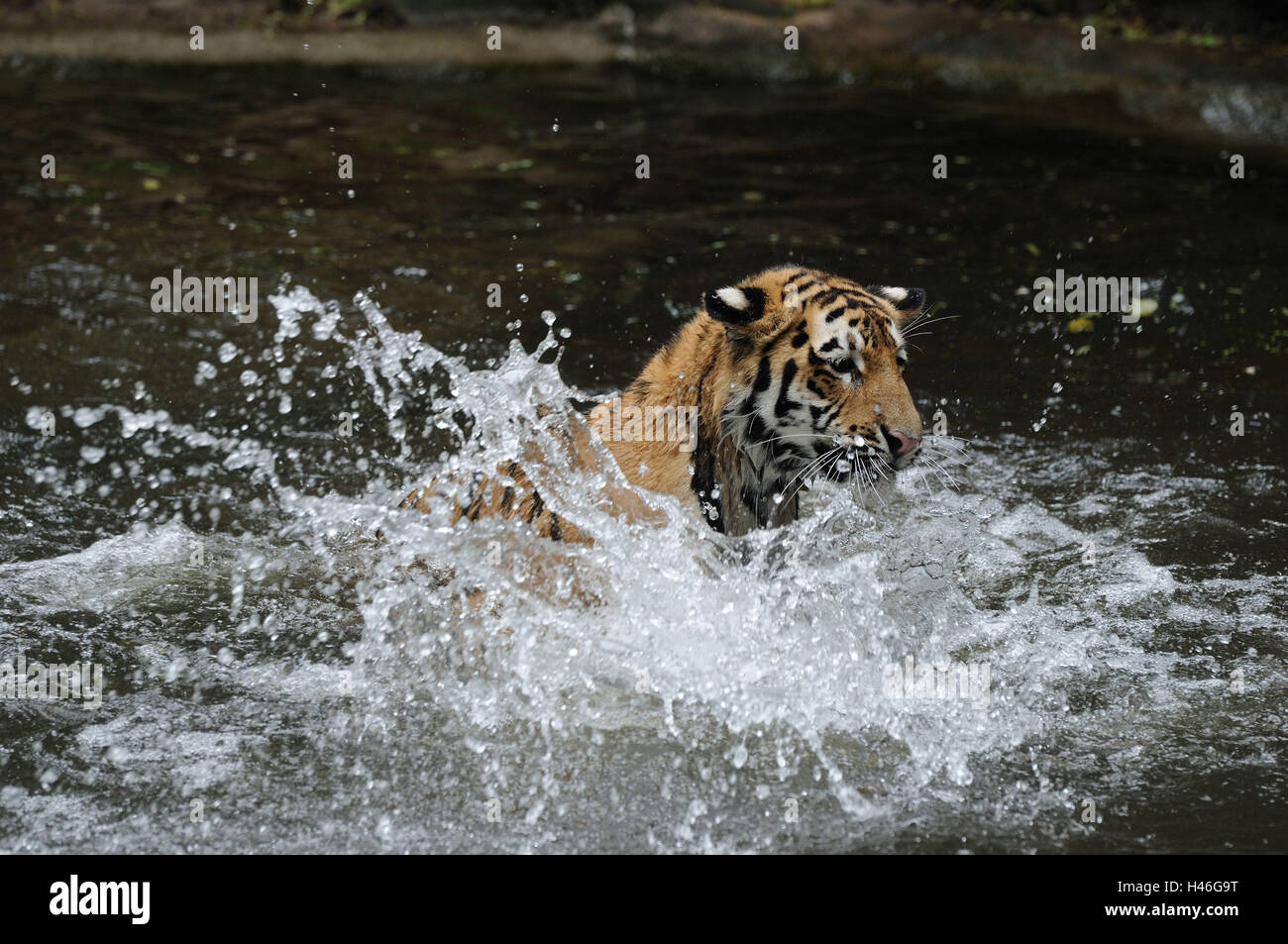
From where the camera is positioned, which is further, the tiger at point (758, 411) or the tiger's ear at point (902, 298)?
the tiger's ear at point (902, 298)

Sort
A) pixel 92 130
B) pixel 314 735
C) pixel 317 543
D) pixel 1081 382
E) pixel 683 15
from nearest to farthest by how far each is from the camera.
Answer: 1. pixel 314 735
2. pixel 317 543
3. pixel 1081 382
4. pixel 92 130
5. pixel 683 15

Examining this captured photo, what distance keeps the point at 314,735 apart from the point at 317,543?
109cm

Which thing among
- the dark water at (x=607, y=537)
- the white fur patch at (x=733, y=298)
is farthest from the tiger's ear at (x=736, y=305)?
the dark water at (x=607, y=537)

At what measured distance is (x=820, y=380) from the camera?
3535 millimetres

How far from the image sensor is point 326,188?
7.74 metres

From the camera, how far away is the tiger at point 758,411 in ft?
11.5

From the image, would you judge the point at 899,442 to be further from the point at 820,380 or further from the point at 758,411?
the point at 758,411

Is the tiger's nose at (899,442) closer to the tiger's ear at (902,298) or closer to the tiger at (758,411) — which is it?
the tiger at (758,411)

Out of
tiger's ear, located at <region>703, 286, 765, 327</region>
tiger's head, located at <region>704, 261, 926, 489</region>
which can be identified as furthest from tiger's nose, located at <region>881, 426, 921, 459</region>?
tiger's ear, located at <region>703, 286, 765, 327</region>

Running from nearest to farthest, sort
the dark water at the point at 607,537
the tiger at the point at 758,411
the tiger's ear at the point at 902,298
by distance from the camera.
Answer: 1. the dark water at the point at 607,537
2. the tiger at the point at 758,411
3. the tiger's ear at the point at 902,298

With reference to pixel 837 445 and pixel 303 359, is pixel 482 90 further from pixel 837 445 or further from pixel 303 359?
pixel 837 445

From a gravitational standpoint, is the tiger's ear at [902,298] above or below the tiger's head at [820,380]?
above

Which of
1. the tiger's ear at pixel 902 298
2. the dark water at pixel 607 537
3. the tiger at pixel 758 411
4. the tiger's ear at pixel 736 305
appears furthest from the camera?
the tiger's ear at pixel 902 298
